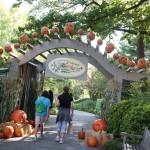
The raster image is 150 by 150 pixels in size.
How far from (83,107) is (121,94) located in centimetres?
2271

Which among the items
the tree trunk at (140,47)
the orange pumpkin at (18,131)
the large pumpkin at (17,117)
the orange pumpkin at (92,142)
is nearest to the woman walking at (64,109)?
the orange pumpkin at (92,142)

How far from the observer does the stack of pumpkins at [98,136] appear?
1038cm

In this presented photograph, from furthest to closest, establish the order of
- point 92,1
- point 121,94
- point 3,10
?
point 3,10 → point 92,1 → point 121,94

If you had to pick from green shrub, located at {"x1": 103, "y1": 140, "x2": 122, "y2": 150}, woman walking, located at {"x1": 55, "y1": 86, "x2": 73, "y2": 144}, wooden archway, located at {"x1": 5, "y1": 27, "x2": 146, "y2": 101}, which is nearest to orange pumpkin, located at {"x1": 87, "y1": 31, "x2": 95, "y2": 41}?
wooden archway, located at {"x1": 5, "y1": 27, "x2": 146, "y2": 101}

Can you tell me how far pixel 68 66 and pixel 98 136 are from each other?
3576mm

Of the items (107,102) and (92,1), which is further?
(92,1)

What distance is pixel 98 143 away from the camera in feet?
35.2

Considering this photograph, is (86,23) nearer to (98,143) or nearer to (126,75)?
(126,75)

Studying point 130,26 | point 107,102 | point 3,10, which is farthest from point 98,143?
point 3,10

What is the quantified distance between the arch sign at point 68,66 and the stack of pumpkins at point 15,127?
242 cm

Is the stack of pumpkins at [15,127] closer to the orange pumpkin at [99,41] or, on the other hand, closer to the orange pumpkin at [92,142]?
the orange pumpkin at [92,142]

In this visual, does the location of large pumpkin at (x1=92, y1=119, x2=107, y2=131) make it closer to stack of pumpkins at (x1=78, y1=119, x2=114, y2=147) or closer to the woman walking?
stack of pumpkins at (x1=78, y1=119, x2=114, y2=147)

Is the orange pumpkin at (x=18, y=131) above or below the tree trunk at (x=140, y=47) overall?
below

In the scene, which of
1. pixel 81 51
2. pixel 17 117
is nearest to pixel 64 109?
pixel 17 117
